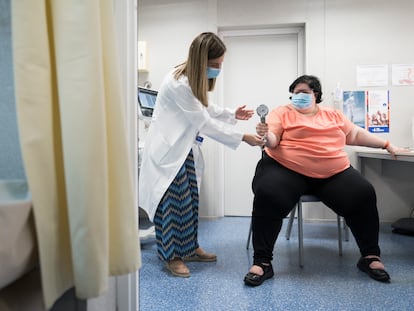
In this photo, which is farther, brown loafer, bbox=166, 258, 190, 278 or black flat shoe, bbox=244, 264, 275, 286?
brown loafer, bbox=166, 258, 190, 278

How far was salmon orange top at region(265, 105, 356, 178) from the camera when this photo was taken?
171 centimetres

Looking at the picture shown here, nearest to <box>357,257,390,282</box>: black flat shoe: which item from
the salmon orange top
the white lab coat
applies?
the salmon orange top

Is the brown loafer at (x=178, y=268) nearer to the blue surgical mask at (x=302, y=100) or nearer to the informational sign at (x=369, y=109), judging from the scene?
the blue surgical mask at (x=302, y=100)

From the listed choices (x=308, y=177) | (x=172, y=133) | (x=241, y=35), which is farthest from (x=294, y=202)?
(x=241, y=35)

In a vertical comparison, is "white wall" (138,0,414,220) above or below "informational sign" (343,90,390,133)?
above

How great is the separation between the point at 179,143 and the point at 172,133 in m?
0.06

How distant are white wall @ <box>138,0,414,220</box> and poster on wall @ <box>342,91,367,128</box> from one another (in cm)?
8

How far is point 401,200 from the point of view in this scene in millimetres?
2689

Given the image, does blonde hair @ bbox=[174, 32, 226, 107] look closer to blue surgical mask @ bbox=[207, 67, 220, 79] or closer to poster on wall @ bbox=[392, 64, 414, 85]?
blue surgical mask @ bbox=[207, 67, 220, 79]

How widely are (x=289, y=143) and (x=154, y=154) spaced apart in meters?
0.74

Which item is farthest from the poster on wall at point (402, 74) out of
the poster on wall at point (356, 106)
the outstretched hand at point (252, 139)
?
the outstretched hand at point (252, 139)

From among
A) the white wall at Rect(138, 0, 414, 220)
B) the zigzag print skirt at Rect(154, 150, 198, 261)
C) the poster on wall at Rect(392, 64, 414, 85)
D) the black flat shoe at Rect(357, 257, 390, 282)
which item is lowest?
the black flat shoe at Rect(357, 257, 390, 282)

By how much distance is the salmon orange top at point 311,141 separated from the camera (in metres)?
1.71

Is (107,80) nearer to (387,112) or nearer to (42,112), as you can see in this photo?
(42,112)
